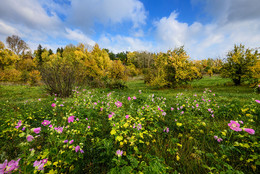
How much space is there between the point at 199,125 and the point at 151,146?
120 cm

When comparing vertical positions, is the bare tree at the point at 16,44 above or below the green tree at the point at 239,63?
above

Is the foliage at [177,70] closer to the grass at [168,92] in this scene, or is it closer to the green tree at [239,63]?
the grass at [168,92]

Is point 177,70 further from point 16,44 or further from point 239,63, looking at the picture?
point 16,44

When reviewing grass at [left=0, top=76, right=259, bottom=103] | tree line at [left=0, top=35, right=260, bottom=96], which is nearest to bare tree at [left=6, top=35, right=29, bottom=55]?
tree line at [left=0, top=35, right=260, bottom=96]

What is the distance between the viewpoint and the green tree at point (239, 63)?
1098 cm

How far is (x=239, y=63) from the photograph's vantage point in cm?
1146

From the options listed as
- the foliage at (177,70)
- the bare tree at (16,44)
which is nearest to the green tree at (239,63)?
the foliage at (177,70)

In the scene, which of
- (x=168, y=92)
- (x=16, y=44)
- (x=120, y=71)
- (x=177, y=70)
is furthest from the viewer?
(x=16, y=44)

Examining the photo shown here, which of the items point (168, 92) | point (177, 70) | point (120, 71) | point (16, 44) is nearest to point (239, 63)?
point (177, 70)

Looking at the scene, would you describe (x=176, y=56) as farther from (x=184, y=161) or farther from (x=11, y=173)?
(x=11, y=173)

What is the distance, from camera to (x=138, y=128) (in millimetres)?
1913

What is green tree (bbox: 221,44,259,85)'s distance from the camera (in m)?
11.0

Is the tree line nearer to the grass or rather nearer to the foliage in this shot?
the foliage

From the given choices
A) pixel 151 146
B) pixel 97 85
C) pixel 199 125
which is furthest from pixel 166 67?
pixel 151 146
